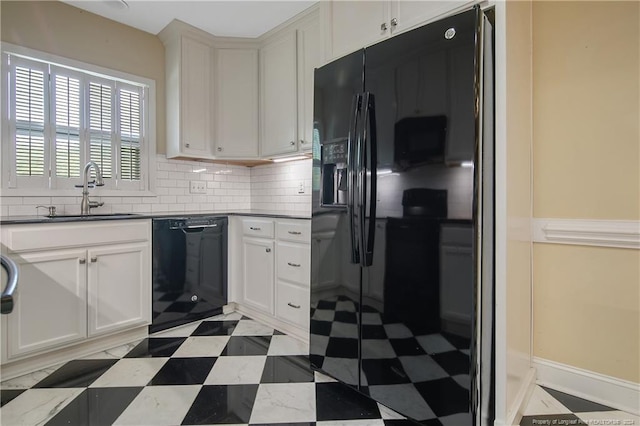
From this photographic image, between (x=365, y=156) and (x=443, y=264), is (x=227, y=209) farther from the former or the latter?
(x=443, y=264)

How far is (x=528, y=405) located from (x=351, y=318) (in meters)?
0.99

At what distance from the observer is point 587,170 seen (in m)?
1.69

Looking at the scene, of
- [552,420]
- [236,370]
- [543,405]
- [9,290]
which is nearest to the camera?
[9,290]

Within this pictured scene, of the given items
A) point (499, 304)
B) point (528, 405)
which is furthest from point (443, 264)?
point (528, 405)

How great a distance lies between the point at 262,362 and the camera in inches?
79.8

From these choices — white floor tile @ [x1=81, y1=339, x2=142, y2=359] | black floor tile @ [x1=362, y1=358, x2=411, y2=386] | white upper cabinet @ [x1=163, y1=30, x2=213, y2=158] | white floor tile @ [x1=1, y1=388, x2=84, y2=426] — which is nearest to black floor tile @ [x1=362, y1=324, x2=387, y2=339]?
black floor tile @ [x1=362, y1=358, x2=411, y2=386]

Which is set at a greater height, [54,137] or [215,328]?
[54,137]

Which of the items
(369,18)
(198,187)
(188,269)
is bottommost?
(188,269)

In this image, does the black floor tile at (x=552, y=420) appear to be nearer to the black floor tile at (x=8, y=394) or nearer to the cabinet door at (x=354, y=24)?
the cabinet door at (x=354, y=24)

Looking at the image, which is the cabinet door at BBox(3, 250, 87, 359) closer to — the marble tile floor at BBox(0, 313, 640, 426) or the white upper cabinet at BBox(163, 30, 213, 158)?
the marble tile floor at BBox(0, 313, 640, 426)

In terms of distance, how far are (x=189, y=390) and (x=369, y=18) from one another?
2.32m

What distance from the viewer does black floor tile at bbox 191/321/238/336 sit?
2.47 meters

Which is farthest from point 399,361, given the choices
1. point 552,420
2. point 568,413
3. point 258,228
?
point 258,228

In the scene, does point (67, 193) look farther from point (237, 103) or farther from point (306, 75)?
point (306, 75)
